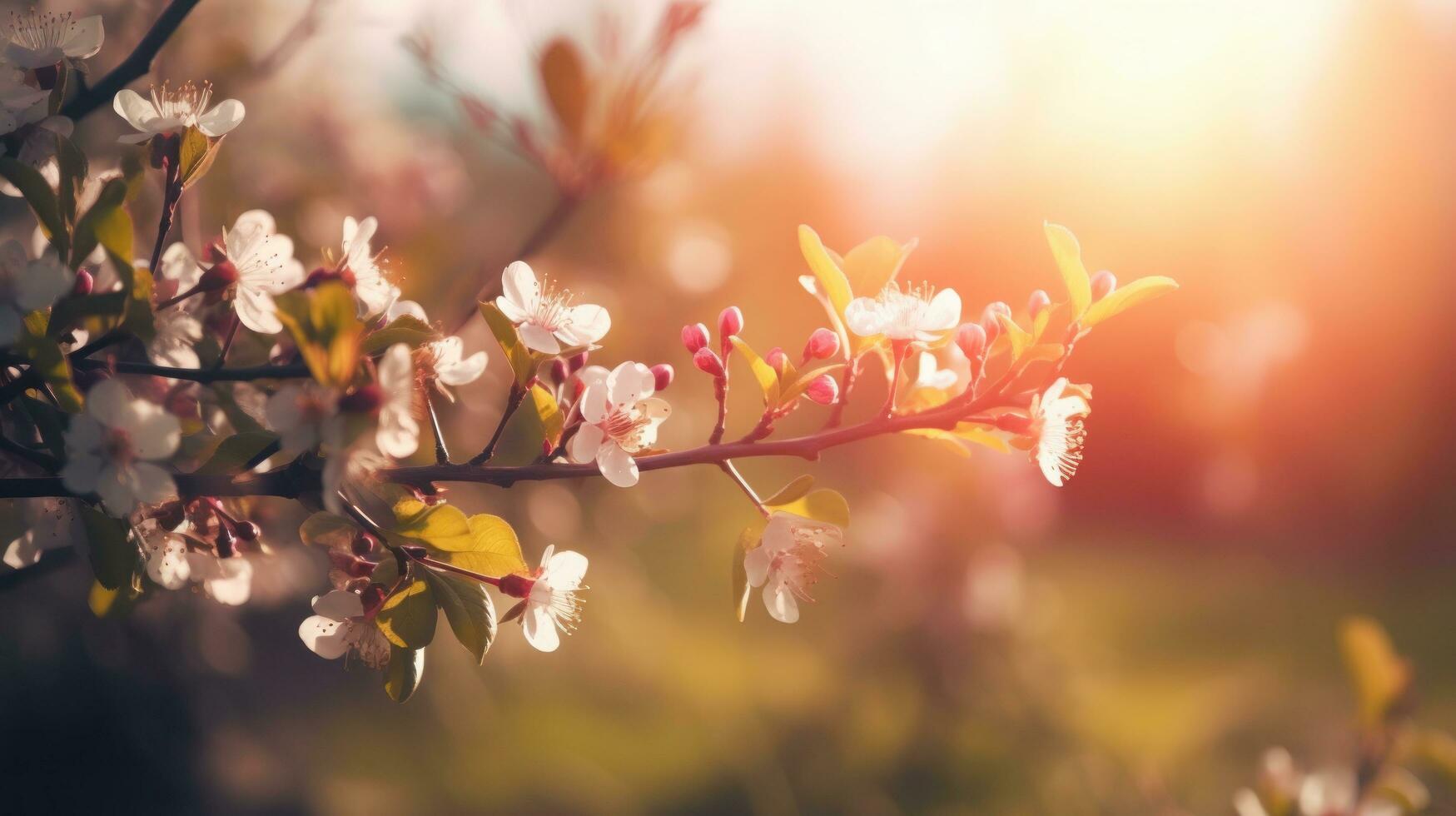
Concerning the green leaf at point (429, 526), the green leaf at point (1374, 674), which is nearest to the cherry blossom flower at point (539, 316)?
the green leaf at point (429, 526)

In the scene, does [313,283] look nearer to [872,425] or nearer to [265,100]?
[872,425]

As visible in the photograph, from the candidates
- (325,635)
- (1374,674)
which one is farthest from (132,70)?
(1374,674)

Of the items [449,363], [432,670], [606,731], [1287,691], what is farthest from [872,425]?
[1287,691]

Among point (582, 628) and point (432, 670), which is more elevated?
point (432, 670)

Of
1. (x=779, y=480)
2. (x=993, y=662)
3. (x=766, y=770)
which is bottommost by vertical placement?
(x=779, y=480)

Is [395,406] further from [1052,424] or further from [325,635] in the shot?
[1052,424]

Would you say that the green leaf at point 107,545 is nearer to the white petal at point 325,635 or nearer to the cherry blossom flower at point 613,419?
the white petal at point 325,635

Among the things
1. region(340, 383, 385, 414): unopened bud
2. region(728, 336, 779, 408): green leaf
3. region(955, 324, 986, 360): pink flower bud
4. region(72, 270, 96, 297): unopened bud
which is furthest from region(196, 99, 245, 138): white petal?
region(955, 324, 986, 360): pink flower bud
